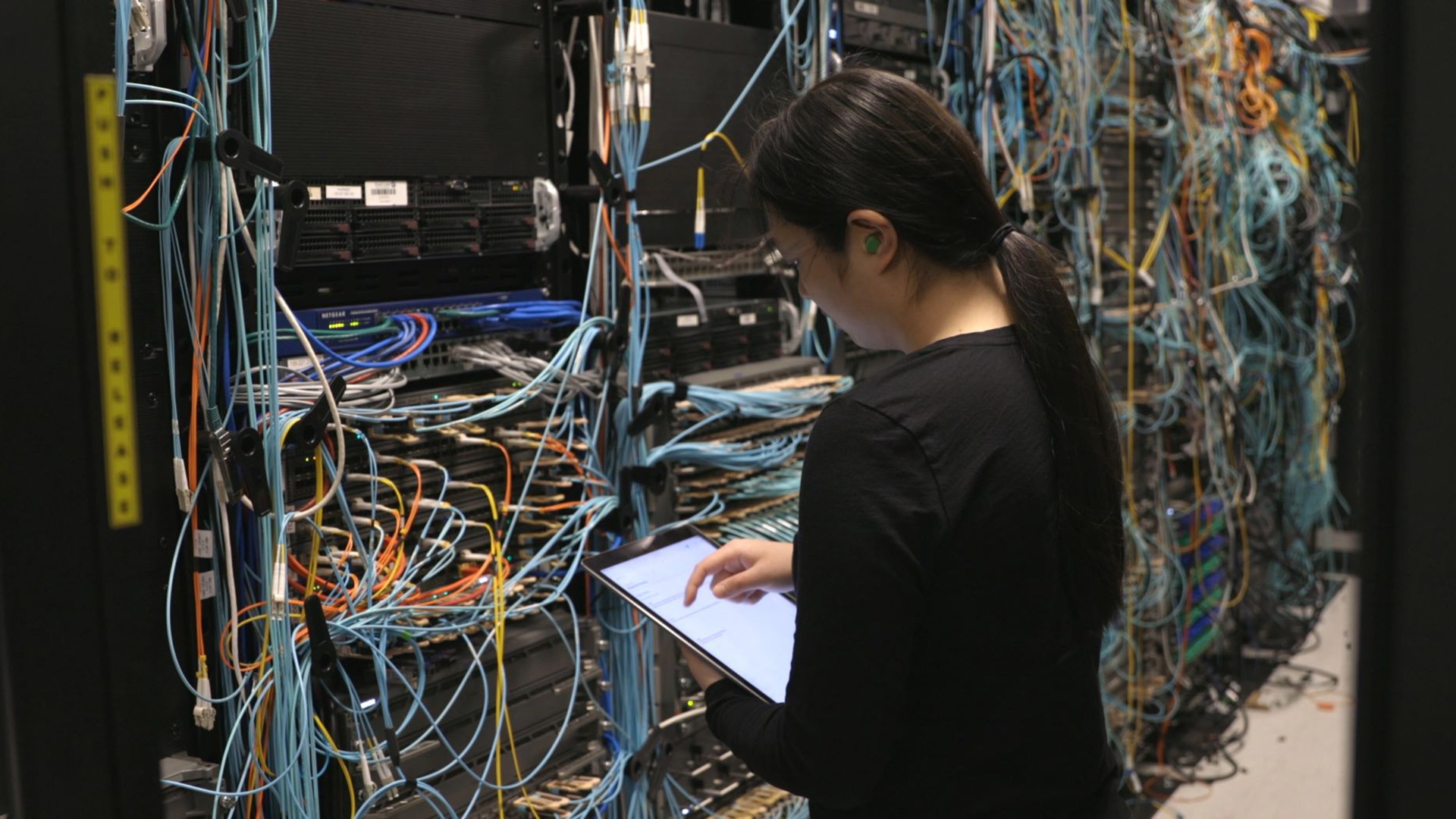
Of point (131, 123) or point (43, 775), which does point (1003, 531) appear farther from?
point (131, 123)

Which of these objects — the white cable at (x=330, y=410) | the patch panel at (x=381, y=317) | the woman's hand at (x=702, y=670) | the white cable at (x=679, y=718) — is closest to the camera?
the woman's hand at (x=702, y=670)

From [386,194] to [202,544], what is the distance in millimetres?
545

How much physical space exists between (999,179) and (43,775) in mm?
2608

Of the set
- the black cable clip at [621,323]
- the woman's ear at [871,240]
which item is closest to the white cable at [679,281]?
the black cable clip at [621,323]

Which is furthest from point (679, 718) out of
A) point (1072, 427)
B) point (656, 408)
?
point (1072, 427)

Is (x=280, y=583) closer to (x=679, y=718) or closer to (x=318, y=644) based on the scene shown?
(x=318, y=644)

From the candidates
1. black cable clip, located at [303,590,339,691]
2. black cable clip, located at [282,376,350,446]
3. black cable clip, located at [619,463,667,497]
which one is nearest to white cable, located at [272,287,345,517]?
black cable clip, located at [282,376,350,446]

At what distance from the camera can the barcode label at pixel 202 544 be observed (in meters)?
1.46

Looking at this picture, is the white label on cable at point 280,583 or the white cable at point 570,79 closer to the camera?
the white label on cable at point 280,583

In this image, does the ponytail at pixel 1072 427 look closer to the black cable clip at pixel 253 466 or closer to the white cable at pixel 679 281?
the black cable clip at pixel 253 466

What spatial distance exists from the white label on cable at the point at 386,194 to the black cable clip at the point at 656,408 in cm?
51

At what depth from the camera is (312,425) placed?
1.49 m

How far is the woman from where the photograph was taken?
106 centimetres

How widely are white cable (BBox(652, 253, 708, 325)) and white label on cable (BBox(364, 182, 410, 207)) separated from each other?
21.4 inches
